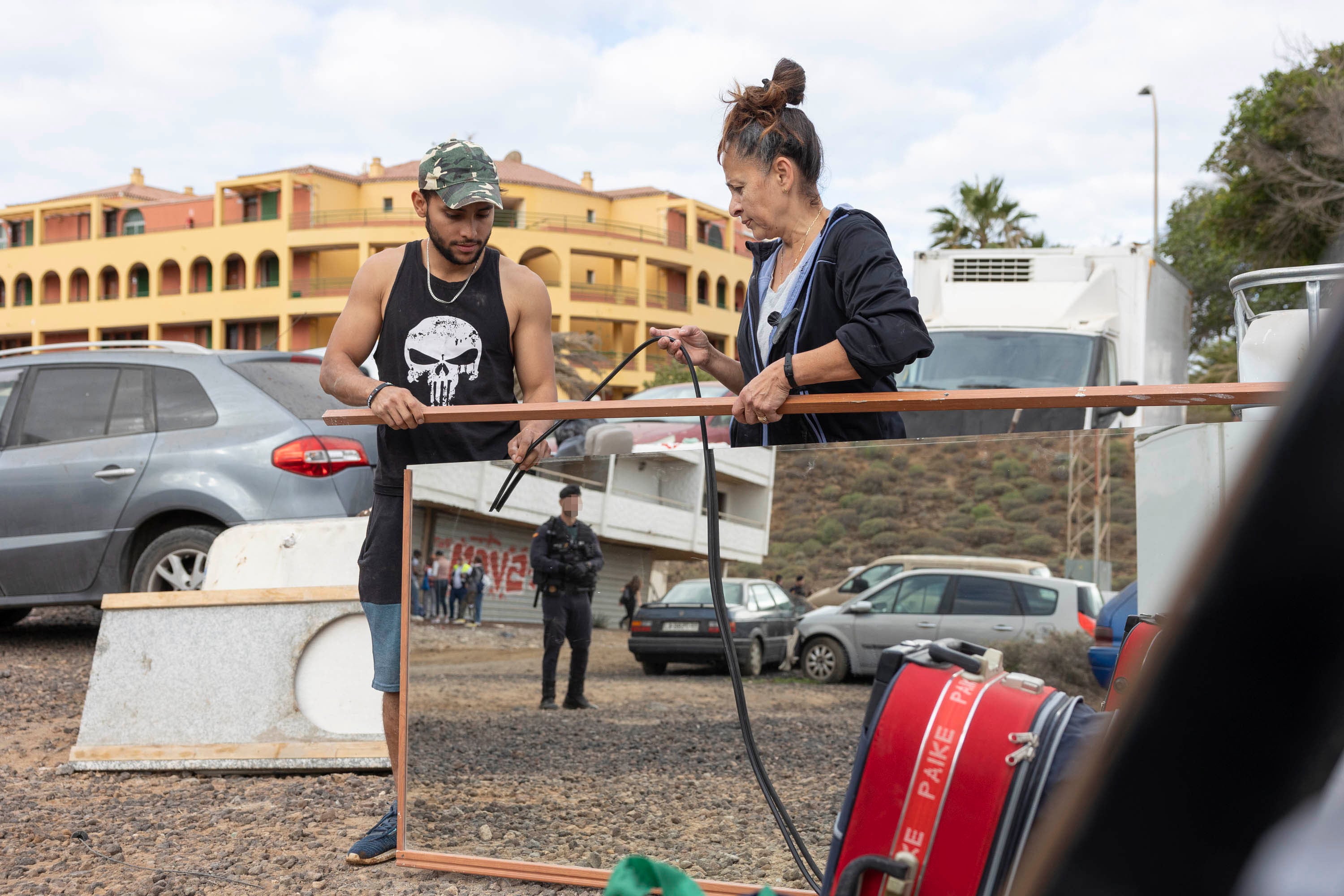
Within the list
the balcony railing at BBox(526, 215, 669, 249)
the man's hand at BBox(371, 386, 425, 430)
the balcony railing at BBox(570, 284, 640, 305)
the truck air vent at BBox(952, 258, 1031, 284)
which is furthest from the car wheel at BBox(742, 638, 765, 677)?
the balcony railing at BBox(526, 215, 669, 249)

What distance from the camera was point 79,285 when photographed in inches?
2453

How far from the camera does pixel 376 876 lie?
9.84ft

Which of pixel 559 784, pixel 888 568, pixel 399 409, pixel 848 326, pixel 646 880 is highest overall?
pixel 848 326

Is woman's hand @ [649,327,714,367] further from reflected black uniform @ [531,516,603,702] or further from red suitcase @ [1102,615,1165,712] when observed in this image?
red suitcase @ [1102,615,1165,712]

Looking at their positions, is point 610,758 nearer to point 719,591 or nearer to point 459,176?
point 719,591

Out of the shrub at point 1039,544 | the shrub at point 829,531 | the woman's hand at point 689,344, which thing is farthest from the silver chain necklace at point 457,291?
the shrub at point 1039,544

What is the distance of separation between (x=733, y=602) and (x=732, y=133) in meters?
1.16

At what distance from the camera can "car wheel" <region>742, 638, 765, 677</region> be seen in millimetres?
2926

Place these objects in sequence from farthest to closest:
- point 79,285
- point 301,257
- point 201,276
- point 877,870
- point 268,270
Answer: point 79,285
point 201,276
point 268,270
point 301,257
point 877,870

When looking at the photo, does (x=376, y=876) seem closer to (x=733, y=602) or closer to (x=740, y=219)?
(x=733, y=602)

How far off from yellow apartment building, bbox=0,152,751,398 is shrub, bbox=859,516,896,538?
5013cm

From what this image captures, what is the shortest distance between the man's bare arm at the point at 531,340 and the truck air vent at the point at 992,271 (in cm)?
732

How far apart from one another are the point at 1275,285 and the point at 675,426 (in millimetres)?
4351

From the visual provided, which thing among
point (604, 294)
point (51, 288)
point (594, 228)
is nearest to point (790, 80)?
point (604, 294)
